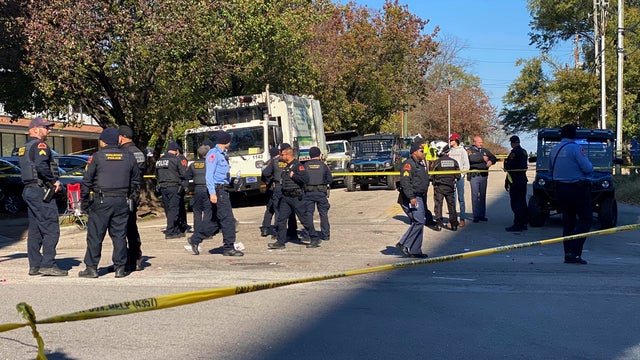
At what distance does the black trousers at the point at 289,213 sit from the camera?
1123 centimetres

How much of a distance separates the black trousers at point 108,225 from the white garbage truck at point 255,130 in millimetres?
9499

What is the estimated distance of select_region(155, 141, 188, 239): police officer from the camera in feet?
42.3

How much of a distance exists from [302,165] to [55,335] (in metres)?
5.96

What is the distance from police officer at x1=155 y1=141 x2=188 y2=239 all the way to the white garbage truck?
5.09 m

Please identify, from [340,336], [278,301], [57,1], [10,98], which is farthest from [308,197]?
[10,98]

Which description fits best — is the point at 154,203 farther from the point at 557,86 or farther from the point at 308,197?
the point at 557,86

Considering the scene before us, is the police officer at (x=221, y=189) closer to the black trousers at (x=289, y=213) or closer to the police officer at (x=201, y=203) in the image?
the police officer at (x=201, y=203)

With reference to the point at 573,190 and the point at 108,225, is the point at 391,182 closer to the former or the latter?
the point at 573,190

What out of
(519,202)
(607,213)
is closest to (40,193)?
(519,202)

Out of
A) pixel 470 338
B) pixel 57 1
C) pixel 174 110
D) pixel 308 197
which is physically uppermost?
pixel 57 1

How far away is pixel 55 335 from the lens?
19.4 ft

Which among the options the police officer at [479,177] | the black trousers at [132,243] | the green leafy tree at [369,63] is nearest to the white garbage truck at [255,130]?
the police officer at [479,177]

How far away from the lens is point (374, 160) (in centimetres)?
2481

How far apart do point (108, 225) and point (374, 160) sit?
17.1 m
